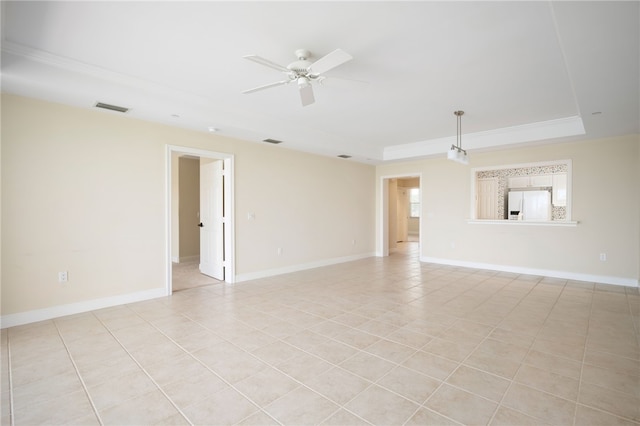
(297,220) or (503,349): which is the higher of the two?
(297,220)

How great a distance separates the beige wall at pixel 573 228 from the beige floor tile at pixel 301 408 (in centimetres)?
553

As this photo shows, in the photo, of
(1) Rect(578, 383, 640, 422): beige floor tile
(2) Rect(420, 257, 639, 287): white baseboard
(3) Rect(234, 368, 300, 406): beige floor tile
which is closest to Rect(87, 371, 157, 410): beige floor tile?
(3) Rect(234, 368, 300, 406): beige floor tile

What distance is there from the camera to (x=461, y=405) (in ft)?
6.47

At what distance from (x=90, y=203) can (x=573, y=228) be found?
746 centimetres

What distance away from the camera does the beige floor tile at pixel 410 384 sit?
Result: 208cm

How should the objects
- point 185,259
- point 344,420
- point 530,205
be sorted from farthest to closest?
point 530,205, point 185,259, point 344,420

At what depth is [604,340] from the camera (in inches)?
114

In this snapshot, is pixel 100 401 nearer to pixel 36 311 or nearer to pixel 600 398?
pixel 36 311

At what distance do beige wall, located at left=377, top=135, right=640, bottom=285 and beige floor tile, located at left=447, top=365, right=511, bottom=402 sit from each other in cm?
444

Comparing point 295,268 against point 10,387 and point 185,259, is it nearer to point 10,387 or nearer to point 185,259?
point 185,259

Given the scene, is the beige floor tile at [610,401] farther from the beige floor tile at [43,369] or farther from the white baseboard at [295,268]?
the white baseboard at [295,268]

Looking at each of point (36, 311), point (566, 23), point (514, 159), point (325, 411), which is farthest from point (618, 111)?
point (36, 311)

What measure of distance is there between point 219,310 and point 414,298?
2620 mm

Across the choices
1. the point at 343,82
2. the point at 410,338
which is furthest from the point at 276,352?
the point at 343,82
